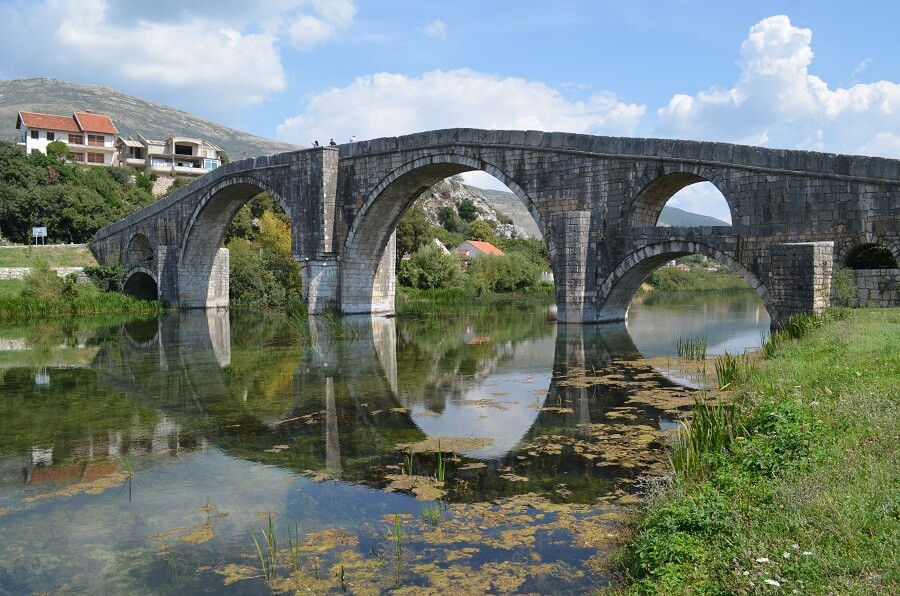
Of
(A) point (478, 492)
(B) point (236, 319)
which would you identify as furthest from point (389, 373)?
(B) point (236, 319)

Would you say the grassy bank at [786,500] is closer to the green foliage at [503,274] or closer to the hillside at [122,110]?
the green foliage at [503,274]

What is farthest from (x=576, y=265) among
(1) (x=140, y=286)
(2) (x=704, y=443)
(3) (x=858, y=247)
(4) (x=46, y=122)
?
(4) (x=46, y=122)

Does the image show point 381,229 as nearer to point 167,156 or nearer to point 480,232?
point 480,232

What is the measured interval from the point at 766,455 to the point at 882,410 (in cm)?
116

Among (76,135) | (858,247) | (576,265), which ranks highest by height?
(76,135)

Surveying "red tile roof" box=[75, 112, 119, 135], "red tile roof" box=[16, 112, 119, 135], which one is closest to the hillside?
"red tile roof" box=[16, 112, 119, 135]

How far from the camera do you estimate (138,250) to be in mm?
37406

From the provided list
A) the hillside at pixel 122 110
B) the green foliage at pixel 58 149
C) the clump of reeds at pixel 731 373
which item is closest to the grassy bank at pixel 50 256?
the green foliage at pixel 58 149

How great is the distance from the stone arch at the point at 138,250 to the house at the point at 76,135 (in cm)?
2703

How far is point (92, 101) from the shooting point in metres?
122

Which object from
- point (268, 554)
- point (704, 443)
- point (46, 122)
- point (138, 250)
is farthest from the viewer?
point (46, 122)

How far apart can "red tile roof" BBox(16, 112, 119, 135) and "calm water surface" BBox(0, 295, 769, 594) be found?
5273 centimetres

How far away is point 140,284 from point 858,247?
108 ft

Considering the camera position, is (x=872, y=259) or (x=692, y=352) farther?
(x=872, y=259)
